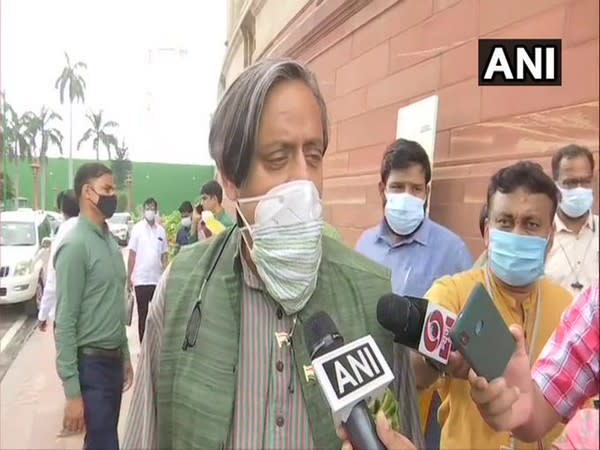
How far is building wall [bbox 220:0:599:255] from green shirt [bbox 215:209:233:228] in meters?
0.18

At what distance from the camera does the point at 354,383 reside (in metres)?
0.57

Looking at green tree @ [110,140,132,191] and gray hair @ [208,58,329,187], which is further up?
gray hair @ [208,58,329,187]

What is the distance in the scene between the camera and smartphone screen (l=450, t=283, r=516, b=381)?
54 centimetres

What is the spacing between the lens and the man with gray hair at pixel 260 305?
808 mm

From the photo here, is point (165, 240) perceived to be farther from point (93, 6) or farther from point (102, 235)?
point (93, 6)

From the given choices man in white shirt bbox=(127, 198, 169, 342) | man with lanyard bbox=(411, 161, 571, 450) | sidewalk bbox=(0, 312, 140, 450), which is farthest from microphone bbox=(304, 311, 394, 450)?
sidewalk bbox=(0, 312, 140, 450)

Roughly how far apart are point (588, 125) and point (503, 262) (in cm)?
18

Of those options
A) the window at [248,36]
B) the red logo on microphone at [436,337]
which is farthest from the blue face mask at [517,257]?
the window at [248,36]

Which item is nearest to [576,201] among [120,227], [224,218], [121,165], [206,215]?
[224,218]

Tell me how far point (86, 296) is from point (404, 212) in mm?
1158

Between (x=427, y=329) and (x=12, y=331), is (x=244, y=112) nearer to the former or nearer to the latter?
(x=427, y=329)

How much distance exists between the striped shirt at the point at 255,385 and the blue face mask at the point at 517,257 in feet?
0.94

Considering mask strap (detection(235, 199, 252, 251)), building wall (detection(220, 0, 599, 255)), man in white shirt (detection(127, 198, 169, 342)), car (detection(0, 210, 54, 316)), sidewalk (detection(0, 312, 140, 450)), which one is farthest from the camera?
sidewalk (detection(0, 312, 140, 450))

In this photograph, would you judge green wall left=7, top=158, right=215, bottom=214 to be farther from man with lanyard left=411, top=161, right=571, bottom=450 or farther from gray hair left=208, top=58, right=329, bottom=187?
man with lanyard left=411, top=161, right=571, bottom=450
